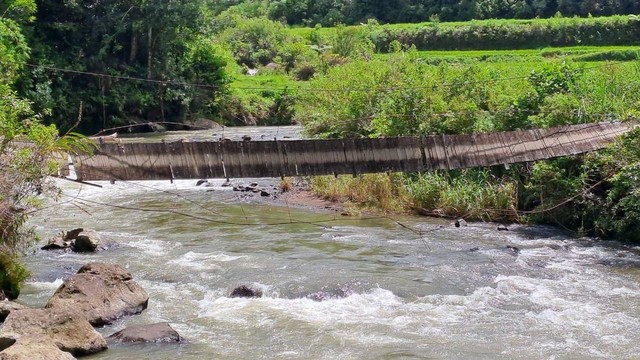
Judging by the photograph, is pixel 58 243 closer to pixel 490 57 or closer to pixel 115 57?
pixel 115 57

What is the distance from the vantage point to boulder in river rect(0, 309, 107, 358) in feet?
34.0

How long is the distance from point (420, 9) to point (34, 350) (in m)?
64.9

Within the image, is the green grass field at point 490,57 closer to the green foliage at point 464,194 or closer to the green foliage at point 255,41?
the green foliage at point 255,41

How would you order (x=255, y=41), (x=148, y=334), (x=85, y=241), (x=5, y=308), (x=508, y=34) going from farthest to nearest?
(x=255, y=41)
(x=508, y=34)
(x=85, y=241)
(x=5, y=308)
(x=148, y=334)

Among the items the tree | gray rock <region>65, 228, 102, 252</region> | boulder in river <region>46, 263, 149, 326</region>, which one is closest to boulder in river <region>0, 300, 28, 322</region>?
boulder in river <region>46, 263, 149, 326</region>

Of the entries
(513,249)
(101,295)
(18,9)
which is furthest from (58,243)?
(18,9)

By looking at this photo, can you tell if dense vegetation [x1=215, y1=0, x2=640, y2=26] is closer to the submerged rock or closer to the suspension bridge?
the submerged rock

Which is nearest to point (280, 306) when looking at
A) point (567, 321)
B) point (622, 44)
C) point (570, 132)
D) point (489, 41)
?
point (567, 321)

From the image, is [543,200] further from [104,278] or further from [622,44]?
[622,44]

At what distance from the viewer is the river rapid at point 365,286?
11.0 metres

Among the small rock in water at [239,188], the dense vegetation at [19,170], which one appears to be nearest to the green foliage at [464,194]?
the small rock in water at [239,188]

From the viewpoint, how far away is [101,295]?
40.3 feet

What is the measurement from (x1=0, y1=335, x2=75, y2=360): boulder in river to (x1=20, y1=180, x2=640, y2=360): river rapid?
1215 millimetres

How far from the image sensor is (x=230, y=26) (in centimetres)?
6475
